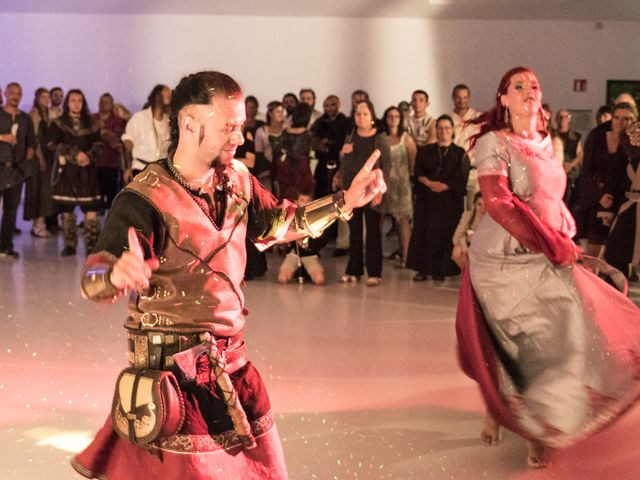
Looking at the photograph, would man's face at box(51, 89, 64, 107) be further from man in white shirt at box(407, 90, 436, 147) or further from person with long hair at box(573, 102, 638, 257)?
person with long hair at box(573, 102, 638, 257)

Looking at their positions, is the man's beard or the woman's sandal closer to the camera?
the man's beard

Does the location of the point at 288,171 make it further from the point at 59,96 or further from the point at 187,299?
the point at 187,299

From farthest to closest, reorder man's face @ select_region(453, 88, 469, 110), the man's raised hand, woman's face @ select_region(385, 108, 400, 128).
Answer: man's face @ select_region(453, 88, 469, 110), woman's face @ select_region(385, 108, 400, 128), the man's raised hand

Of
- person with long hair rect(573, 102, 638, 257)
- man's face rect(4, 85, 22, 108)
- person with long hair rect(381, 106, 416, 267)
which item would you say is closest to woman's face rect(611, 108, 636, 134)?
person with long hair rect(573, 102, 638, 257)

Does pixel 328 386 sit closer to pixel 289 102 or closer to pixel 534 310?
pixel 534 310

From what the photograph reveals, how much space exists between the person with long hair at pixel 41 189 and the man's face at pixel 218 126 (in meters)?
8.33

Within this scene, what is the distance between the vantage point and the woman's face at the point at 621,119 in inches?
284

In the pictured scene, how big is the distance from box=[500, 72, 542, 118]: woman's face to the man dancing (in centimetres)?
186

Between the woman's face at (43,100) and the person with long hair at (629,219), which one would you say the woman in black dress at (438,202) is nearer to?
the person with long hair at (629,219)

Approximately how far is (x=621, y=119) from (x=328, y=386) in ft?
11.6

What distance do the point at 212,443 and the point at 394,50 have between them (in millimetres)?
12484

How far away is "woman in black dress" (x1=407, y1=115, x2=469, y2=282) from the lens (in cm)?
827

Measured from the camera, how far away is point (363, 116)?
784 centimetres

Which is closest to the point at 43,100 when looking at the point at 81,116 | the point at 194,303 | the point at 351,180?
the point at 81,116
